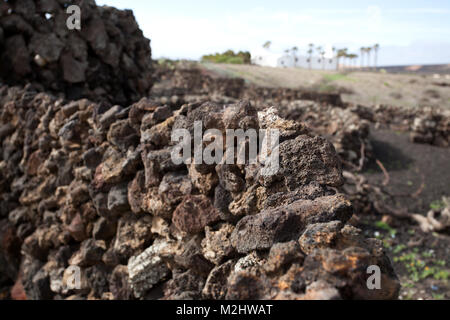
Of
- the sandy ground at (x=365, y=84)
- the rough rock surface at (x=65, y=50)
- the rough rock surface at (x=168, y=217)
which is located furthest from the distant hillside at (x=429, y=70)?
the rough rock surface at (x=168, y=217)

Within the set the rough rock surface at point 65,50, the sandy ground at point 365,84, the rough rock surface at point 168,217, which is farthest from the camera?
the sandy ground at point 365,84

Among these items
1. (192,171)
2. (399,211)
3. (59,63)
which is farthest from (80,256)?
(399,211)

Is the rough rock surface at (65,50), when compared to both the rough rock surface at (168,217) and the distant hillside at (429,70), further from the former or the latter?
the distant hillside at (429,70)

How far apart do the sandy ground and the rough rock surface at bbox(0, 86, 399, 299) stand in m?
25.1

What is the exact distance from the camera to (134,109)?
3.31m

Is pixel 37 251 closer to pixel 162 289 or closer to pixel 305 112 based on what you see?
pixel 162 289

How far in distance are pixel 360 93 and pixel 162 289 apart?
29.9 metres

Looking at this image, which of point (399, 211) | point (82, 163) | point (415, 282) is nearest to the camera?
point (82, 163)

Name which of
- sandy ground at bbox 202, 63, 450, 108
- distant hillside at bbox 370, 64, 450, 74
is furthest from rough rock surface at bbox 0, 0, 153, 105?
distant hillside at bbox 370, 64, 450, 74

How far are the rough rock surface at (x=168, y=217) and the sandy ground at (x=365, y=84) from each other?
988 inches

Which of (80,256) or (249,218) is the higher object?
(249,218)

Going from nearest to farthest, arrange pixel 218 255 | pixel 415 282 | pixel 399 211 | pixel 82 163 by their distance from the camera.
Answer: pixel 218 255 → pixel 82 163 → pixel 415 282 → pixel 399 211

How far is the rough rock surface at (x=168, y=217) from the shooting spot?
5.35 ft

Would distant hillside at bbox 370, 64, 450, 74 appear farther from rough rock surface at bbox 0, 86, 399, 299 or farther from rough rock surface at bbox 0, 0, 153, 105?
rough rock surface at bbox 0, 86, 399, 299
